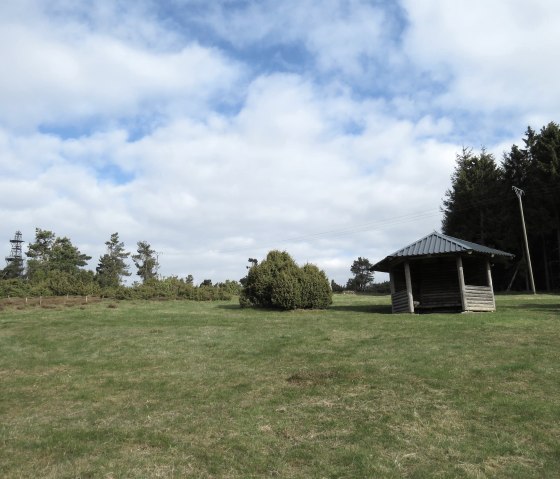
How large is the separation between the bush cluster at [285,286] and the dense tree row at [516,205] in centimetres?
2757

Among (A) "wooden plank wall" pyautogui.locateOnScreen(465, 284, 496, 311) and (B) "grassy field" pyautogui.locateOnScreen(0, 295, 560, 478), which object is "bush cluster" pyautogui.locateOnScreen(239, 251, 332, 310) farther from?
(B) "grassy field" pyautogui.locateOnScreen(0, 295, 560, 478)

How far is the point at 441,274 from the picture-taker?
27500 mm

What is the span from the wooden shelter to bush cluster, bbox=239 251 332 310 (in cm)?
328

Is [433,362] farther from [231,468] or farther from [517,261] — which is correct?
[517,261]

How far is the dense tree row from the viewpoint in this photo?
44.8m

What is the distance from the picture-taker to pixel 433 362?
11320 mm

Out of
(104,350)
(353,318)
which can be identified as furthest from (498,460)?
(353,318)

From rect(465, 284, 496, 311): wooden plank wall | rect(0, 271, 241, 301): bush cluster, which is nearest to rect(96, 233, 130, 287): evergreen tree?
rect(0, 271, 241, 301): bush cluster

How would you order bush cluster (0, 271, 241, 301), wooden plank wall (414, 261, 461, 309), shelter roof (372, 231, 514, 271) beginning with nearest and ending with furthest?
shelter roof (372, 231, 514, 271) → wooden plank wall (414, 261, 461, 309) → bush cluster (0, 271, 241, 301)

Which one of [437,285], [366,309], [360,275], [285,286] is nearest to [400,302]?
[366,309]

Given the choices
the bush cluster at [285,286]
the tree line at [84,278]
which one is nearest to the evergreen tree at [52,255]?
the tree line at [84,278]

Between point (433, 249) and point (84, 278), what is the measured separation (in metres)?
48.6

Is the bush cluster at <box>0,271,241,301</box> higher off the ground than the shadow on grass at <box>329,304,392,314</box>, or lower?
higher

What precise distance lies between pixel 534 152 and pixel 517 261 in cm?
1091
